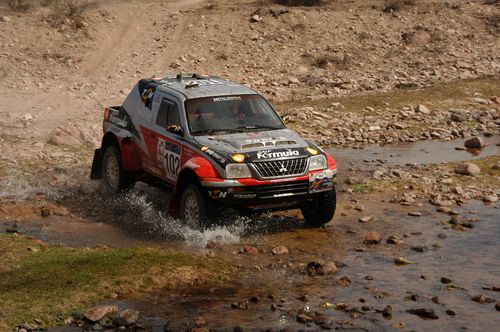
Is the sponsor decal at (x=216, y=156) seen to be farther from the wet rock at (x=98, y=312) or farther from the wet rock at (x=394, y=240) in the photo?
the wet rock at (x=98, y=312)

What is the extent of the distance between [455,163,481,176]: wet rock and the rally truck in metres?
4.47

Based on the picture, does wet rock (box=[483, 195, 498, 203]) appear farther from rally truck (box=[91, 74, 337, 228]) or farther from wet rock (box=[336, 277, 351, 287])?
wet rock (box=[336, 277, 351, 287])

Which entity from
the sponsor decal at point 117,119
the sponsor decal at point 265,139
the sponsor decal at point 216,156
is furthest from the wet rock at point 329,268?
the sponsor decal at point 117,119

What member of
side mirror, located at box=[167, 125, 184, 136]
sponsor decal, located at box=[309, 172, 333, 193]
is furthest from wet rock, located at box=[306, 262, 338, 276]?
side mirror, located at box=[167, 125, 184, 136]

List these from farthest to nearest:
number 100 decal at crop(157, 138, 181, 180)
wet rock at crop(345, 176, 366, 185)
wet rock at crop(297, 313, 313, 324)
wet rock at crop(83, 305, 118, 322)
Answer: wet rock at crop(345, 176, 366, 185) → number 100 decal at crop(157, 138, 181, 180) → wet rock at crop(83, 305, 118, 322) → wet rock at crop(297, 313, 313, 324)

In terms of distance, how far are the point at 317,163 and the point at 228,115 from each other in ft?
5.43

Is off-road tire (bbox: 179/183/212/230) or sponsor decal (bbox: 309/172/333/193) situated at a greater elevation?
sponsor decal (bbox: 309/172/333/193)

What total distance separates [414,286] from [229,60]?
16865 millimetres

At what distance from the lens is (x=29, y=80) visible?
25.0 metres

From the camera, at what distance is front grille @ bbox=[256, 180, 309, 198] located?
488 inches

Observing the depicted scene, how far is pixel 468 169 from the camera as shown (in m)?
16.9

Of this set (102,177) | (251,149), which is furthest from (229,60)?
(251,149)

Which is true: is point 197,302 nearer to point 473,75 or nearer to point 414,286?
point 414,286

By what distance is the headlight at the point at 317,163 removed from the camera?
12.7 metres
